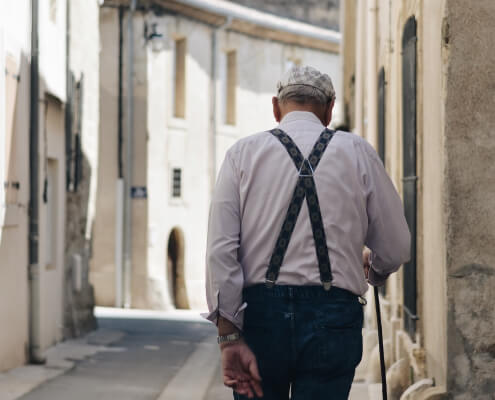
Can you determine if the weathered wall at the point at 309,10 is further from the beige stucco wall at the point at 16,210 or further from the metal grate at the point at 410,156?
the metal grate at the point at 410,156

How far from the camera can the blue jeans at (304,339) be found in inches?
112

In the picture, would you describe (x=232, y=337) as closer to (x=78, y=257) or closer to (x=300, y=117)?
(x=300, y=117)

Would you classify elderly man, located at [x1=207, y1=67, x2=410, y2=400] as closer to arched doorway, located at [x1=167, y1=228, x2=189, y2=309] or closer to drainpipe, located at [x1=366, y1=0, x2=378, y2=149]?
drainpipe, located at [x1=366, y1=0, x2=378, y2=149]

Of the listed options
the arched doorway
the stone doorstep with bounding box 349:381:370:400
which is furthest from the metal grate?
the arched doorway

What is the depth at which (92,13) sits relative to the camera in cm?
1387

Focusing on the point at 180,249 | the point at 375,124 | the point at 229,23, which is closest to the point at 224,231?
the point at 375,124

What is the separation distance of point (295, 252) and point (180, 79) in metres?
22.1

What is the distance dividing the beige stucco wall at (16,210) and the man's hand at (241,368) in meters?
6.02

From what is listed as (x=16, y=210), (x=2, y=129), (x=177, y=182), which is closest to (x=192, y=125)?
(x=177, y=182)

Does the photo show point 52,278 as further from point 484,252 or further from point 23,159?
point 484,252

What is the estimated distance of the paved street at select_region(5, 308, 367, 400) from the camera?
7.84 metres

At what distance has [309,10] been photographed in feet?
97.6

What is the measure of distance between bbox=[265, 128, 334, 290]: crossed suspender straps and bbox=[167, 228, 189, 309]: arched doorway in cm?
2038

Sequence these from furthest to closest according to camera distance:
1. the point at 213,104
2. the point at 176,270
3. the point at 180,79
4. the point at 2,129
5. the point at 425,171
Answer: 1. the point at 213,104
2. the point at 180,79
3. the point at 176,270
4. the point at 2,129
5. the point at 425,171
